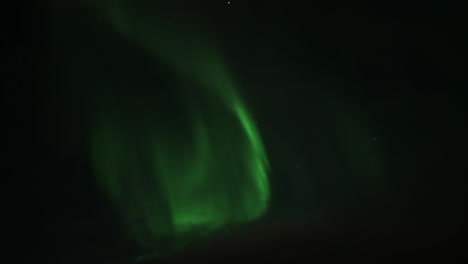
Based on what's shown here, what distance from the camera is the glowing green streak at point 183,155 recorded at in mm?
1457

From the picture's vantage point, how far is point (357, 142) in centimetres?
145

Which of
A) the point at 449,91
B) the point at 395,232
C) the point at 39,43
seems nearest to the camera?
the point at 395,232

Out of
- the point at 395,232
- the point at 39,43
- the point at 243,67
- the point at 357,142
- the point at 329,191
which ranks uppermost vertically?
the point at 39,43

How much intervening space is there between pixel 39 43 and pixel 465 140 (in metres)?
1.47

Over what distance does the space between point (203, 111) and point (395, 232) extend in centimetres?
73

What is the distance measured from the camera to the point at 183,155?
1500 millimetres

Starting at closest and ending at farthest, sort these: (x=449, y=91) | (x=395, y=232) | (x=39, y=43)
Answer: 1. (x=395, y=232)
2. (x=449, y=91)
3. (x=39, y=43)

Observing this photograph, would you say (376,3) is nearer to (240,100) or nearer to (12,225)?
(240,100)

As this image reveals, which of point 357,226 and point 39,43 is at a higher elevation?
point 39,43

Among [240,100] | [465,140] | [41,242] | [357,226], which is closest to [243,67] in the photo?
[240,100]

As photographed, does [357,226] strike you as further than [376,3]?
No

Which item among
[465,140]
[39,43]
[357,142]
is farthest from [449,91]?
[39,43]

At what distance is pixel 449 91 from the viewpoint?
4.63 feet

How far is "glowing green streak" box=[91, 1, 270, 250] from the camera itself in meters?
1.46
